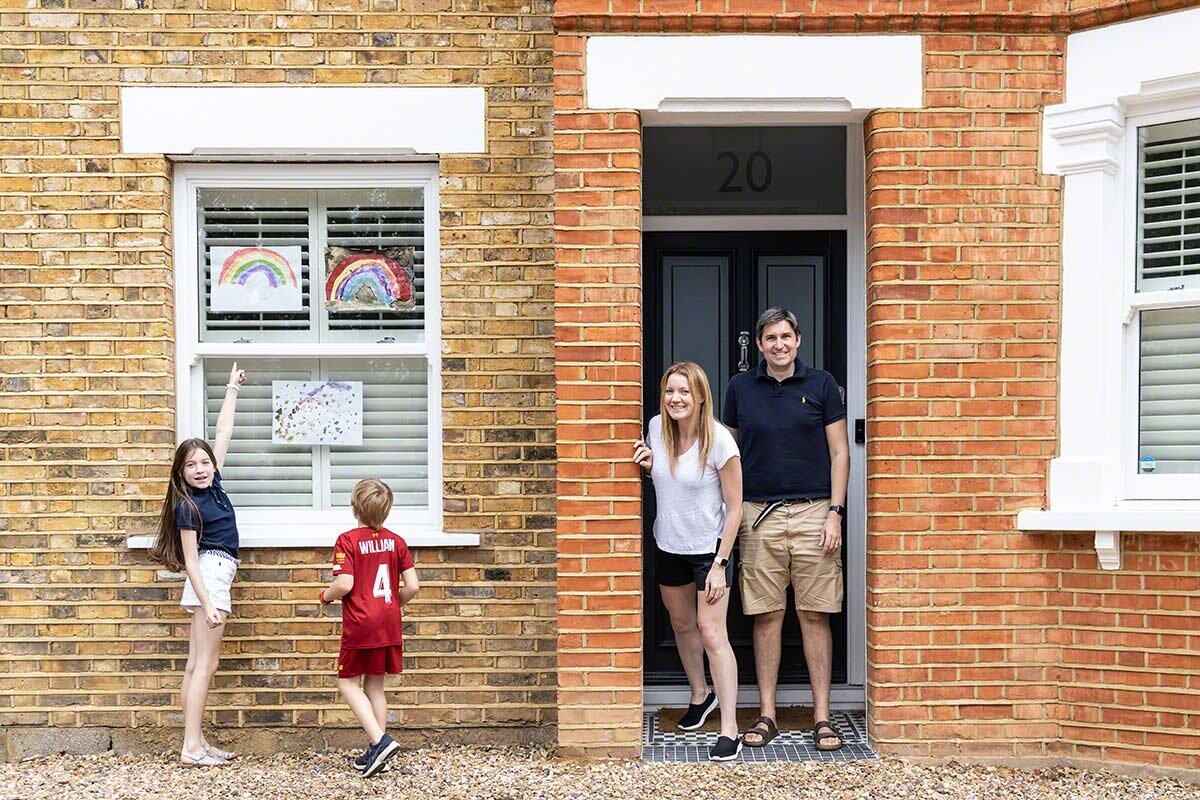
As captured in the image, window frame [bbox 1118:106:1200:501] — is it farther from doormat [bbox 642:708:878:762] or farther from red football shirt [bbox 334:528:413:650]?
red football shirt [bbox 334:528:413:650]

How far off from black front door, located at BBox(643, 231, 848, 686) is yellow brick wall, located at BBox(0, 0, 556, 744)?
→ 0.85 metres

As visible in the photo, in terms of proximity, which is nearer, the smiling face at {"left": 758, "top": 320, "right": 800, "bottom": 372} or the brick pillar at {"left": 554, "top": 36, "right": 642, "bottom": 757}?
the brick pillar at {"left": 554, "top": 36, "right": 642, "bottom": 757}

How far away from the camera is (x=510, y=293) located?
5.22 meters

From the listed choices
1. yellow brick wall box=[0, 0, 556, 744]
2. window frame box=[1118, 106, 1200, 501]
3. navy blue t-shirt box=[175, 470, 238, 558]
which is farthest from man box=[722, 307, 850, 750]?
navy blue t-shirt box=[175, 470, 238, 558]

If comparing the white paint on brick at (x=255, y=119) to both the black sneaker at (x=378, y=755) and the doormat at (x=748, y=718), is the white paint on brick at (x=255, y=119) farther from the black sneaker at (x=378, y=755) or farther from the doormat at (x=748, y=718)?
the doormat at (x=748, y=718)

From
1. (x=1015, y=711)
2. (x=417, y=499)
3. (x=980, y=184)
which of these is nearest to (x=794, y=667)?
(x=1015, y=711)

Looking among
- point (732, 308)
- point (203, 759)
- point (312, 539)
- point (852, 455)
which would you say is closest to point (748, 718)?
point (852, 455)

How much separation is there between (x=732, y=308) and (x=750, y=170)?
29.4 inches

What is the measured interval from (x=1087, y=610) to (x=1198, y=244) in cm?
165

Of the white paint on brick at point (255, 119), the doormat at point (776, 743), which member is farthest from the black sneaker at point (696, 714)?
the white paint on brick at point (255, 119)

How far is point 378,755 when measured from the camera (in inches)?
188

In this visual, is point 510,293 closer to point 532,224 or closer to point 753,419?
point 532,224

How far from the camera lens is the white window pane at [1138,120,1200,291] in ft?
15.6

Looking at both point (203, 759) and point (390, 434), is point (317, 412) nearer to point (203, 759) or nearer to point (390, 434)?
point (390, 434)
